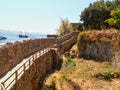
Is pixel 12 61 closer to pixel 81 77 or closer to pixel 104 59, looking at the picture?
pixel 81 77

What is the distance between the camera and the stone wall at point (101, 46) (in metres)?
37.8

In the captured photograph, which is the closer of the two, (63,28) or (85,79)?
(85,79)

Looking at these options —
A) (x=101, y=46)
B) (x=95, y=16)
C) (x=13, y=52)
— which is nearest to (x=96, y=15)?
(x=95, y=16)

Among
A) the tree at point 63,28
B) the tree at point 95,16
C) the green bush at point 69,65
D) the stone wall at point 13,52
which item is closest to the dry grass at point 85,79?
the green bush at point 69,65

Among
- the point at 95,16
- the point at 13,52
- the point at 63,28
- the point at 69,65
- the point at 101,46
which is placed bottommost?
the point at 69,65

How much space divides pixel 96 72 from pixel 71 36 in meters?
25.1

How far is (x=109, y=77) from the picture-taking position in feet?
106

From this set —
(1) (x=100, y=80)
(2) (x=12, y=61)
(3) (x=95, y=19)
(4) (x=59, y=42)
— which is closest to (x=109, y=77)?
(1) (x=100, y=80)

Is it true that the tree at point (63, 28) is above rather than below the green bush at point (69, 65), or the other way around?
above

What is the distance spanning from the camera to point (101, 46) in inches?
1575

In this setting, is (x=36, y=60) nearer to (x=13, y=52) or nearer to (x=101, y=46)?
(x=13, y=52)

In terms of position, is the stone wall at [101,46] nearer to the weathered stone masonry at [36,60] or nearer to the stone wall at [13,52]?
the weathered stone masonry at [36,60]

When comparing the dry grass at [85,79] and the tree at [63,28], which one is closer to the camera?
the dry grass at [85,79]

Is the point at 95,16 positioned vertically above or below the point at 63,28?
above
